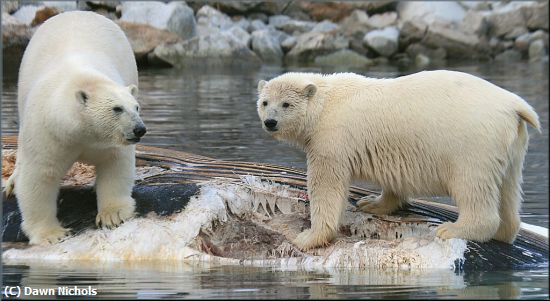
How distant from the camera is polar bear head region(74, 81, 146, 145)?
7500mm

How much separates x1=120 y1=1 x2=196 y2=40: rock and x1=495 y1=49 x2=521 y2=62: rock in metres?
10.8

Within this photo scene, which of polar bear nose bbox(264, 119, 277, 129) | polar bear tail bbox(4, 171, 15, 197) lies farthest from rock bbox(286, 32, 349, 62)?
polar bear nose bbox(264, 119, 277, 129)

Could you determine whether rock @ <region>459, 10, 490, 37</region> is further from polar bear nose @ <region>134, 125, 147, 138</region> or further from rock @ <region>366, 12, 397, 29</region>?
polar bear nose @ <region>134, 125, 147, 138</region>

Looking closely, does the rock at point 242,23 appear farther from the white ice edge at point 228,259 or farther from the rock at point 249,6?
the white ice edge at point 228,259

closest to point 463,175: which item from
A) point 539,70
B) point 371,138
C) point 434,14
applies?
point 371,138

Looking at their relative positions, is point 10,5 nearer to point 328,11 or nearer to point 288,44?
point 288,44

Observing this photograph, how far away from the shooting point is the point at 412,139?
25.4ft

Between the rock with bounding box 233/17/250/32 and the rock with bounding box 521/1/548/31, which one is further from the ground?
the rock with bounding box 521/1/548/31

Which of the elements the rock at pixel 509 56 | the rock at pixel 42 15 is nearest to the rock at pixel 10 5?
the rock at pixel 42 15

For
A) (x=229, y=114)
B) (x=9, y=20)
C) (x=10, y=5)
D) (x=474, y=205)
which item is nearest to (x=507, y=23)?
(x=10, y=5)

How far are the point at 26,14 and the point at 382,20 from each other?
14.2 meters

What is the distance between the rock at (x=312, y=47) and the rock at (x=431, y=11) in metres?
3.39

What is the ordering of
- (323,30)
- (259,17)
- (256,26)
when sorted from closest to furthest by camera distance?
(256,26) → (323,30) → (259,17)

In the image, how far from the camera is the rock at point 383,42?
3331cm
